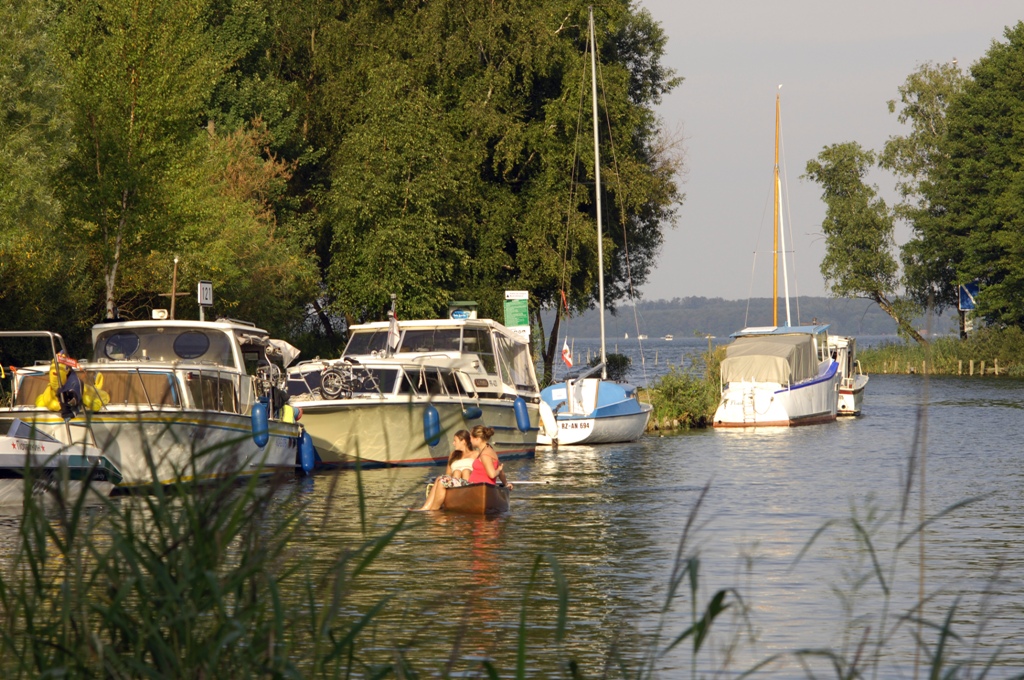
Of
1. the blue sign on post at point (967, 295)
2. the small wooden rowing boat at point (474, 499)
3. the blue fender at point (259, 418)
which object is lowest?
the small wooden rowing boat at point (474, 499)

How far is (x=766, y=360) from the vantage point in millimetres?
43656

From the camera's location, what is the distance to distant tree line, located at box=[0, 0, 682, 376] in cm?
3156

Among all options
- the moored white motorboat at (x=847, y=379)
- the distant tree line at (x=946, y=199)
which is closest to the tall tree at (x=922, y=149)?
the distant tree line at (x=946, y=199)

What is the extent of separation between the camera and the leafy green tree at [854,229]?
84750mm

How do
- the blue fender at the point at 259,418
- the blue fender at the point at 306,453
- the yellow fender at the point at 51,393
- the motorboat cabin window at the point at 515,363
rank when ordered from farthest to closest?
the motorboat cabin window at the point at 515,363
the blue fender at the point at 306,453
the blue fender at the point at 259,418
the yellow fender at the point at 51,393

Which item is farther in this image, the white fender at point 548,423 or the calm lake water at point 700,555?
the white fender at point 548,423

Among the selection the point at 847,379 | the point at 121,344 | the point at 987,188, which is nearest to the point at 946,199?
the point at 987,188

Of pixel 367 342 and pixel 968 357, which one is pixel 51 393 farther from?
pixel 968 357

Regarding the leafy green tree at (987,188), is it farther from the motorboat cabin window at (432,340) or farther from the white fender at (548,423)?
the motorboat cabin window at (432,340)

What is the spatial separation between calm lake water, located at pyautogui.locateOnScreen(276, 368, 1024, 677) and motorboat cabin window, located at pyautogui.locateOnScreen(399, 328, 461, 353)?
331 centimetres

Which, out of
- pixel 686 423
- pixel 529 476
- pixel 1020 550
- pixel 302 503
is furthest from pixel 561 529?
pixel 686 423

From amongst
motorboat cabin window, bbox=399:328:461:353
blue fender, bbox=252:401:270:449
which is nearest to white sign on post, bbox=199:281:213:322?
blue fender, bbox=252:401:270:449

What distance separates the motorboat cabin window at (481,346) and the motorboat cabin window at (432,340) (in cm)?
23

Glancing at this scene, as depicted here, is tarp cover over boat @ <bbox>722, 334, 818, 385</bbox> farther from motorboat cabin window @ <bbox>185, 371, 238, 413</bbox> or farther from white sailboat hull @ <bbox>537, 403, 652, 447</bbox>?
motorboat cabin window @ <bbox>185, 371, 238, 413</bbox>
